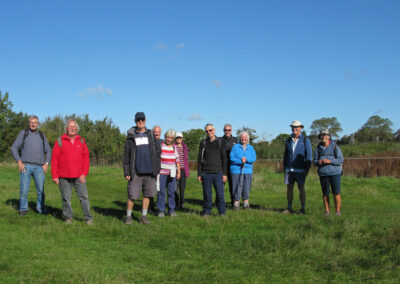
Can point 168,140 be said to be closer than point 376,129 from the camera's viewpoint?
Yes

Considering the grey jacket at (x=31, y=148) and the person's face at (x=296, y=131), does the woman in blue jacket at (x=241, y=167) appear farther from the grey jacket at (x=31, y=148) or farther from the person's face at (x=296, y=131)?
the grey jacket at (x=31, y=148)

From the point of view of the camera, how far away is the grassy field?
4.74 m

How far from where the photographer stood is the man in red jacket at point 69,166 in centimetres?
776

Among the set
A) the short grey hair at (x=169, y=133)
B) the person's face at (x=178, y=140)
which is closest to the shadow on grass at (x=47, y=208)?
the short grey hair at (x=169, y=133)

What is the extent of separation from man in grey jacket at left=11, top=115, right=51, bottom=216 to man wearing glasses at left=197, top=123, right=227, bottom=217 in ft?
12.0

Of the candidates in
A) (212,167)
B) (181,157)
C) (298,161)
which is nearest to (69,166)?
(212,167)

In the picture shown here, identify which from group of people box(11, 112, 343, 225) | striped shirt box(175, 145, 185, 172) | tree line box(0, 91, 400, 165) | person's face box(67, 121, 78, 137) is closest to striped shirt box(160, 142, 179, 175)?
group of people box(11, 112, 343, 225)

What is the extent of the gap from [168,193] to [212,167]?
121 centimetres

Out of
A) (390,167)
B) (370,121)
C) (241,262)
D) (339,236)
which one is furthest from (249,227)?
(370,121)

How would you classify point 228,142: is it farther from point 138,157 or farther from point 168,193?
point 138,157

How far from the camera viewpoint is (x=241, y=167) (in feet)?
33.7

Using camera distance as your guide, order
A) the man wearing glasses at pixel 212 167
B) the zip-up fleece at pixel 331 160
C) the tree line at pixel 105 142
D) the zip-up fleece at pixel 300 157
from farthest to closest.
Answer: the tree line at pixel 105 142
the zip-up fleece at pixel 300 157
the man wearing glasses at pixel 212 167
the zip-up fleece at pixel 331 160

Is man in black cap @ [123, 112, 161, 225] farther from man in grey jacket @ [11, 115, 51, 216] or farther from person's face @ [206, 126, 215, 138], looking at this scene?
man in grey jacket @ [11, 115, 51, 216]

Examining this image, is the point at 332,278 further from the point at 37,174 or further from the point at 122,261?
the point at 37,174
